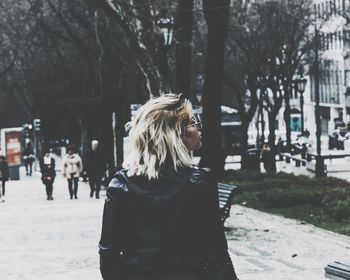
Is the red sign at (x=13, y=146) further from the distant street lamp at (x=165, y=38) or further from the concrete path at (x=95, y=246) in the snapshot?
the distant street lamp at (x=165, y=38)

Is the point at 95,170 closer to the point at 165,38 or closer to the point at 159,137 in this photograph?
the point at 165,38

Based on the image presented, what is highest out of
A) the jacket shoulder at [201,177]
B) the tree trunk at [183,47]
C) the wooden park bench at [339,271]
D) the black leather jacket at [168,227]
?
the tree trunk at [183,47]

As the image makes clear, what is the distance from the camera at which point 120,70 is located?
3697cm

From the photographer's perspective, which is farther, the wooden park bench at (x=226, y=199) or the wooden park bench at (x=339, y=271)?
the wooden park bench at (x=226, y=199)

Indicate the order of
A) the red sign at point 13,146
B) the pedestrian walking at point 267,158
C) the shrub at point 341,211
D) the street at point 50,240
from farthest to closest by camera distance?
the red sign at point 13,146 → the pedestrian walking at point 267,158 → the shrub at point 341,211 → the street at point 50,240

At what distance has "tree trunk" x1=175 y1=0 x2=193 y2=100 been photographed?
20.3 m

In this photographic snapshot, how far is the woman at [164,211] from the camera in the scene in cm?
423

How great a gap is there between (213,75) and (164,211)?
584 inches

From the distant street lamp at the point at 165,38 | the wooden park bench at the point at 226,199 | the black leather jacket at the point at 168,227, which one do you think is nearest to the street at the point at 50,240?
the wooden park bench at the point at 226,199

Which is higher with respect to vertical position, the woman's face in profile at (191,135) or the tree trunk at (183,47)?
the tree trunk at (183,47)

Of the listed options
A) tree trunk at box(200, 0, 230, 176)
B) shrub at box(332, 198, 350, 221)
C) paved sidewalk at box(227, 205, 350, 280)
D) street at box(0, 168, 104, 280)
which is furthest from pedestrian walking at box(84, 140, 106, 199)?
shrub at box(332, 198, 350, 221)

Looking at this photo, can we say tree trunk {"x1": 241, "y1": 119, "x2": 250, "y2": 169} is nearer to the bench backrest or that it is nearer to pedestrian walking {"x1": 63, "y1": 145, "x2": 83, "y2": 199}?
pedestrian walking {"x1": 63, "y1": 145, "x2": 83, "y2": 199}

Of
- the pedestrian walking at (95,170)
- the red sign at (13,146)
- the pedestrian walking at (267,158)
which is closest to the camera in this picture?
the pedestrian walking at (95,170)

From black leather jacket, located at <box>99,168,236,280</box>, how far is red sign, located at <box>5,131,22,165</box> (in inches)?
1898
